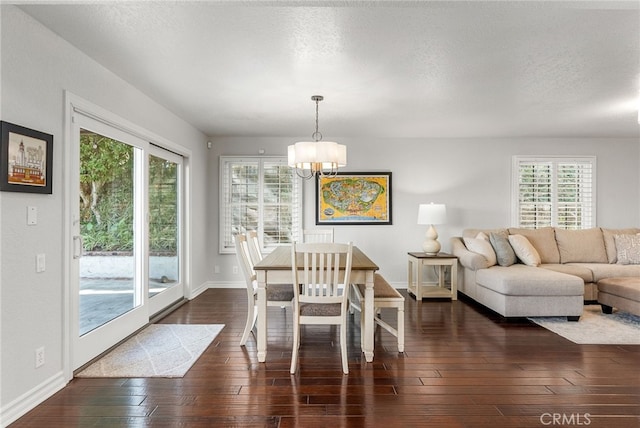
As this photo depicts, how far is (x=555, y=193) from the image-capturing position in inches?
235

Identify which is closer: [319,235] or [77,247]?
[77,247]

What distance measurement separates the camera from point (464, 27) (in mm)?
2426

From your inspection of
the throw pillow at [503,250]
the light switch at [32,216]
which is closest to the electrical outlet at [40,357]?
the light switch at [32,216]

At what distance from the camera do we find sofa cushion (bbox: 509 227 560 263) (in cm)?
526

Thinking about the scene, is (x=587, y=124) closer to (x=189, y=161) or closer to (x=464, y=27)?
(x=464, y=27)

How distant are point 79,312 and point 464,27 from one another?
136 inches

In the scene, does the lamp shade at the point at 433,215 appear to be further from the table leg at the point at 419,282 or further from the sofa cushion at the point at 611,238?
the sofa cushion at the point at 611,238

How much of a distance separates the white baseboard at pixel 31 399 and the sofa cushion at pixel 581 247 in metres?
5.92

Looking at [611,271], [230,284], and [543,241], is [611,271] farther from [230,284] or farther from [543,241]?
[230,284]

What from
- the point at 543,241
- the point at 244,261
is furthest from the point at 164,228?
the point at 543,241

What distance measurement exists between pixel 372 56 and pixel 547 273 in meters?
3.27

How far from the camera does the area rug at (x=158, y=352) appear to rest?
111 inches

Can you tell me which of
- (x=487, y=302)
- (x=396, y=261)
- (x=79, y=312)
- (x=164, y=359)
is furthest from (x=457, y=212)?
(x=79, y=312)

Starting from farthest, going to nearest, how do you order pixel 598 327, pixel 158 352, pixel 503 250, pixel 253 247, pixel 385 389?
pixel 503 250, pixel 253 247, pixel 598 327, pixel 158 352, pixel 385 389
